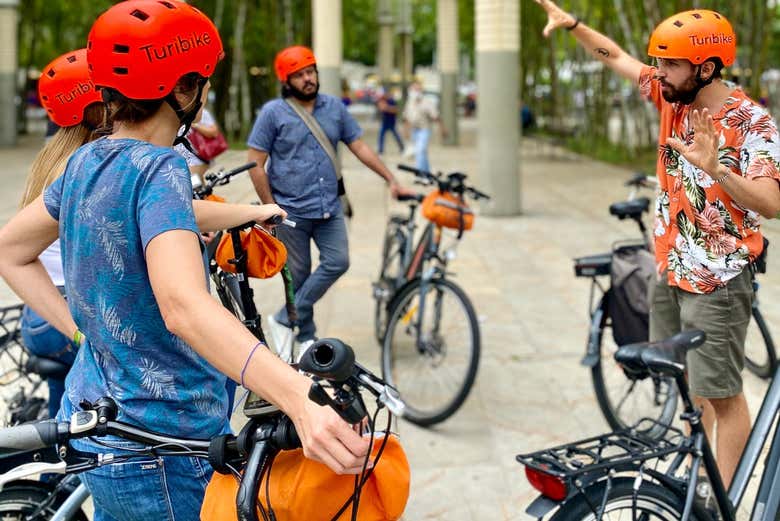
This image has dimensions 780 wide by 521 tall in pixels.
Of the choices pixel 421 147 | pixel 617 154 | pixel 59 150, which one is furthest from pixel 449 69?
pixel 59 150

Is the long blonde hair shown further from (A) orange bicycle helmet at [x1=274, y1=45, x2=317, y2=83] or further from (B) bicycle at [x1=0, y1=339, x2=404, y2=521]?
(A) orange bicycle helmet at [x1=274, y1=45, x2=317, y2=83]

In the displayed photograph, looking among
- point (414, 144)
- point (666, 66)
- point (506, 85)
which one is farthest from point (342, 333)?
point (414, 144)

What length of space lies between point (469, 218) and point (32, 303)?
12.1 ft

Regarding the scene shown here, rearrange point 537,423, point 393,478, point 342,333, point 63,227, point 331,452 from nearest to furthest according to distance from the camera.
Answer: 1. point 331,452
2. point 393,478
3. point 63,227
4. point 537,423
5. point 342,333

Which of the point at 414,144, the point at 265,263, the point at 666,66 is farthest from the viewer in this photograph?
the point at 414,144

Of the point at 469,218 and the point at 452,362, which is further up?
the point at 469,218

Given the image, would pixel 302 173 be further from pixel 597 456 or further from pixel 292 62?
pixel 597 456

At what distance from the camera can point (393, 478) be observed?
1.95m

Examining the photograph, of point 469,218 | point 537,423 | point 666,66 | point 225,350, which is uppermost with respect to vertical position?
point 666,66

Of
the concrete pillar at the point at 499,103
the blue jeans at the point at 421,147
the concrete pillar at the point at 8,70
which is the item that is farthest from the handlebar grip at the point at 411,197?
the concrete pillar at the point at 8,70

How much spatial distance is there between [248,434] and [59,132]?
2.00 meters

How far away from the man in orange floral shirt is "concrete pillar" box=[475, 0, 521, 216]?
30.3 ft

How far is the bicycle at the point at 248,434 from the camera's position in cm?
169

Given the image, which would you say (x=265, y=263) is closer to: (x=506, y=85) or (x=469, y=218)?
(x=469, y=218)
